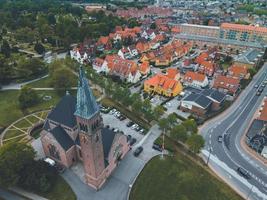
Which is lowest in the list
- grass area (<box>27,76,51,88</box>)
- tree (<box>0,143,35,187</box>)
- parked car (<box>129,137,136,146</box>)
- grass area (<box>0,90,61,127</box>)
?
parked car (<box>129,137,136,146</box>)

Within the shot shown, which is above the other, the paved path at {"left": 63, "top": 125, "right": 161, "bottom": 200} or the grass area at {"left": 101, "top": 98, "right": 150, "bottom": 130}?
the grass area at {"left": 101, "top": 98, "right": 150, "bottom": 130}

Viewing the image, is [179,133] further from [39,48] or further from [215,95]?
[39,48]

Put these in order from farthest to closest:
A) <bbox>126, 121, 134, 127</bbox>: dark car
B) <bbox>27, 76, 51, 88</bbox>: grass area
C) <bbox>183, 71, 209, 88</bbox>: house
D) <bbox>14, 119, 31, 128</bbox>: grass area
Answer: <bbox>27, 76, 51, 88</bbox>: grass area < <bbox>183, 71, 209, 88</bbox>: house < <bbox>126, 121, 134, 127</bbox>: dark car < <bbox>14, 119, 31, 128</bbox>: grass area

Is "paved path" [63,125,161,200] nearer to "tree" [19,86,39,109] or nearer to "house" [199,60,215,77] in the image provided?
"tree" [19,86,39,109]

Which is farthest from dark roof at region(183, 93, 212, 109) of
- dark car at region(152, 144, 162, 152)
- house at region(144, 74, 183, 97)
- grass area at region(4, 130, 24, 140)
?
grass area at region(4, 130, 24, 140)

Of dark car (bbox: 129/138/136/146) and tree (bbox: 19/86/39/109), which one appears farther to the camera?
tree (bbox: 19/86/39/109)

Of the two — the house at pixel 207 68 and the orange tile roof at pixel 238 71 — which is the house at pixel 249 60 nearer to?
the orange tile roof at pixel 238 71

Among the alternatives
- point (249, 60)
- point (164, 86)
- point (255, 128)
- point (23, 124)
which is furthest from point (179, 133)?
point (249, 60)
